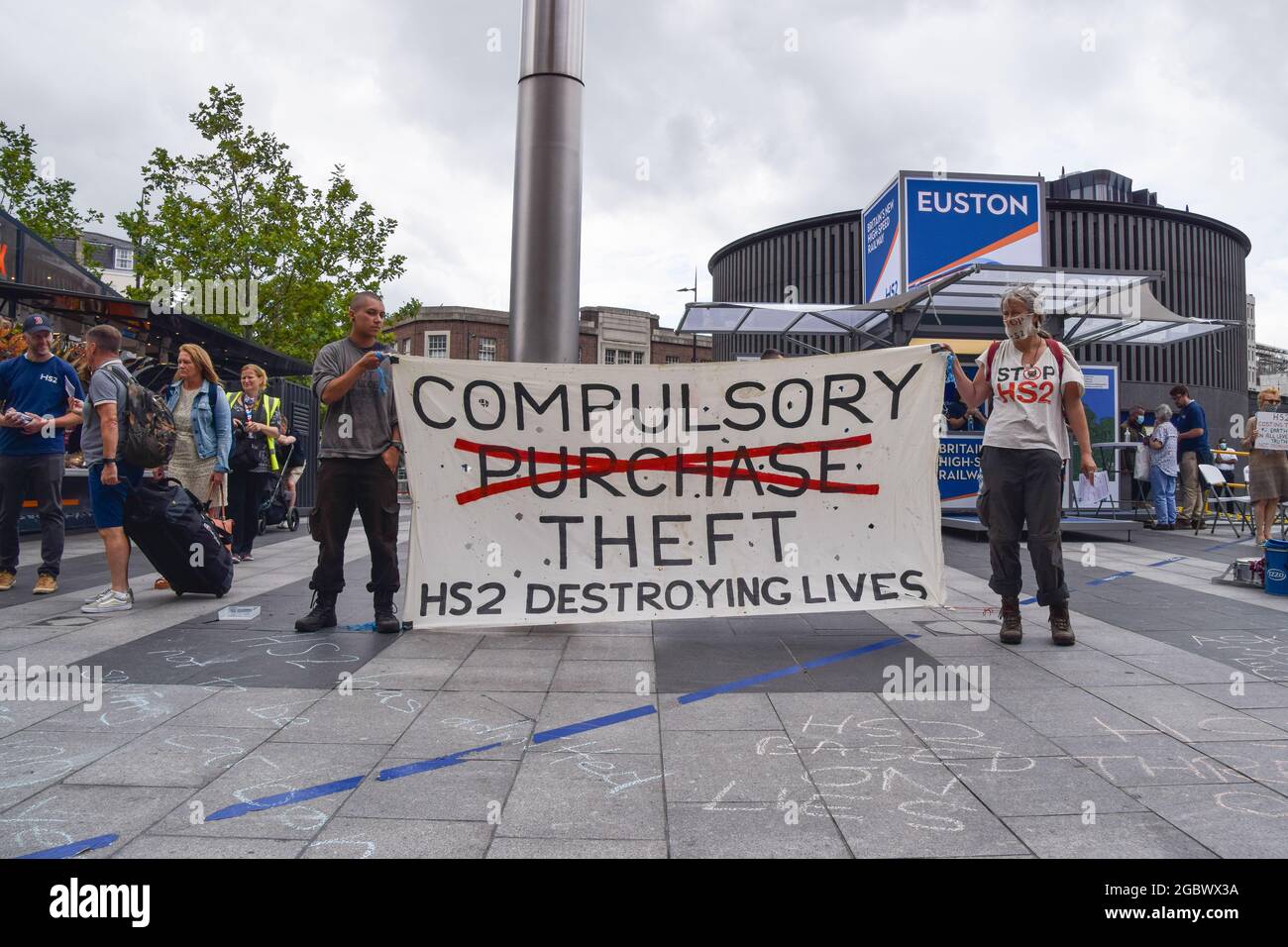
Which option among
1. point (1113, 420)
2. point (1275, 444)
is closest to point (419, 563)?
point (1275, 444)

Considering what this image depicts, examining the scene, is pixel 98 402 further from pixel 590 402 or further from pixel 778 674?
pixel 778 674

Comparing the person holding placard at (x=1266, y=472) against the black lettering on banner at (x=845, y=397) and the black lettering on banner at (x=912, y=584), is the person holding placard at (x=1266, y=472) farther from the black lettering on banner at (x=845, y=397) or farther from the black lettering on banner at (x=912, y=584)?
the black lettering on banner at (x=845, y=397)

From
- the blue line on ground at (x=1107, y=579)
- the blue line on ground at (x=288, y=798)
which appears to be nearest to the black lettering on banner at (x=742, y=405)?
the blue line on ground at (x=288, y=798)

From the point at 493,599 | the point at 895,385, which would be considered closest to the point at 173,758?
the point at 493,599

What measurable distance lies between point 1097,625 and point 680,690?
3.37m

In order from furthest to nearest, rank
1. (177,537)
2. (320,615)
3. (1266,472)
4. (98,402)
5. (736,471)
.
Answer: (1266,472), (177,537), (98,402), (320,615), (736,471)

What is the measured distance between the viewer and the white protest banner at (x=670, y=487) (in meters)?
5.33

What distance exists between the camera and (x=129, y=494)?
6172 mm

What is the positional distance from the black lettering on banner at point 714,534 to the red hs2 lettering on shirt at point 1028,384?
1811mm

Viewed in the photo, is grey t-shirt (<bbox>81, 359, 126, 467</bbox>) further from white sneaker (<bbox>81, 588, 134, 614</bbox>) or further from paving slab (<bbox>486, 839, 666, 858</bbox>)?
paving slab (<bbox>486, 839, 666, 858</bbox>)

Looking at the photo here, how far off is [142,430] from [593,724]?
428 centimetres

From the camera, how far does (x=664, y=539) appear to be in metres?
5.41

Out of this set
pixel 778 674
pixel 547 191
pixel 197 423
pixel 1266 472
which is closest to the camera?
pixel 778 674
